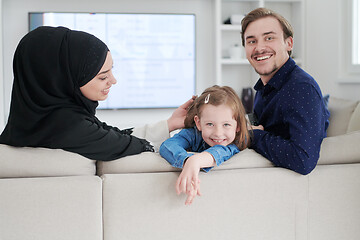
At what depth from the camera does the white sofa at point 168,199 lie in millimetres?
1448

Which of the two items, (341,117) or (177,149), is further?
(341,117)

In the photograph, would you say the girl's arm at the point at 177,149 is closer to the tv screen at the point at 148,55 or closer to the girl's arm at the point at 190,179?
the girl's arm at the point at 190,179

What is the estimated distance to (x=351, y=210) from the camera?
5.48 ft

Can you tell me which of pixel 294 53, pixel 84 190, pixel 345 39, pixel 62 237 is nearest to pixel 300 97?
pixel 84 190

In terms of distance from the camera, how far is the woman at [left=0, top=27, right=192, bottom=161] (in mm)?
1480

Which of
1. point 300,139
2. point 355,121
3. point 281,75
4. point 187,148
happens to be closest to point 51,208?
point 187,148

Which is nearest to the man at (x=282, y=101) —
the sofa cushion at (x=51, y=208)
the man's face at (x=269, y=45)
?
the man's face at (x=269, y=45)

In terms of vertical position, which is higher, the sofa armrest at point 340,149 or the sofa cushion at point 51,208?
the sofa armrest at point 340,149

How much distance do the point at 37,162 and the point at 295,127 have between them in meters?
0.96

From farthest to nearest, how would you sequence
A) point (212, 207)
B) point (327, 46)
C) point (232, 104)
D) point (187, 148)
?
1. point (327, 46)
2. point (187, 148)
3. point (232, 104)
4. point (212, 207)

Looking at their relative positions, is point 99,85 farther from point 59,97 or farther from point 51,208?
point 51,208

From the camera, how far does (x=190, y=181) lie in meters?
1.45

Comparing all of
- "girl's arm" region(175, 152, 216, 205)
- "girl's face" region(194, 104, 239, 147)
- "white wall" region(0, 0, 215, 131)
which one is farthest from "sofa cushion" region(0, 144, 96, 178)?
"white wall" region(0, 0, 215, 131)

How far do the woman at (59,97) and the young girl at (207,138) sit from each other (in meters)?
0.20
